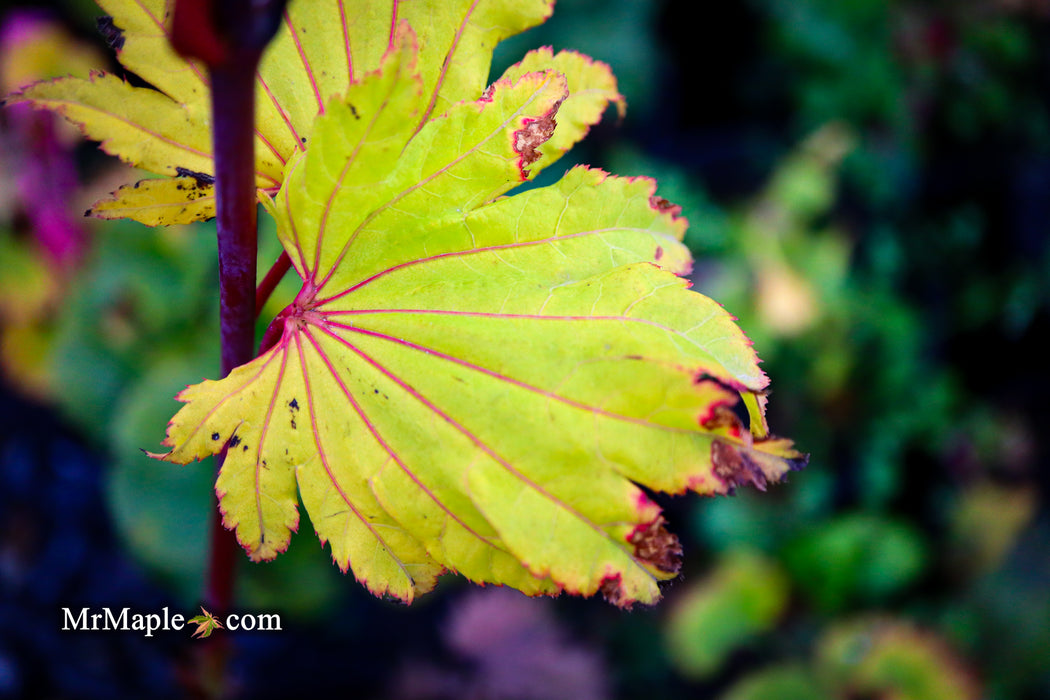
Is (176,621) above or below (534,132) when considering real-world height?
below

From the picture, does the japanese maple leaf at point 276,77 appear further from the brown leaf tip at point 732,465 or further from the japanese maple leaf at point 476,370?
the brown leaf tip at point 732,465

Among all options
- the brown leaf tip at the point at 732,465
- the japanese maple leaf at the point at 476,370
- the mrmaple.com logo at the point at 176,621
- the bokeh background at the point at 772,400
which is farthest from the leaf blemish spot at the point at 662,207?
the bokeh background at the point at 772,400

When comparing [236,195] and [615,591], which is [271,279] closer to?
[236,195]

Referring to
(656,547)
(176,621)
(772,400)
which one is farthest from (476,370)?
(772,400)

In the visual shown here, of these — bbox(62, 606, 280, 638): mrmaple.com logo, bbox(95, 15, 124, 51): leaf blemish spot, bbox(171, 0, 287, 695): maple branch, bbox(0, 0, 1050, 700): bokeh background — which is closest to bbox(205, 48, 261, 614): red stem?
bbox(171, 0, 287, 695): maple branch

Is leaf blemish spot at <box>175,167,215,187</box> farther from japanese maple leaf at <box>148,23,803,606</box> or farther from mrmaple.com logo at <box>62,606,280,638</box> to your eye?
mrmaple.com logo at <box>62,606,280,638</box>

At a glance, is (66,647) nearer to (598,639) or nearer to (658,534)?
(598,639)

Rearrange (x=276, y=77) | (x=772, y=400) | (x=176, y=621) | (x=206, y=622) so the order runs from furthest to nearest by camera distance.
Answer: (x=772, y=400), (x=176, y=621), (x=206, y=622), (x=276, y=77)
